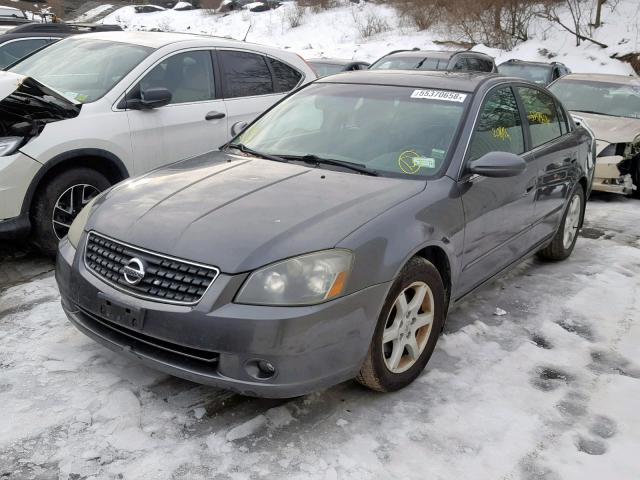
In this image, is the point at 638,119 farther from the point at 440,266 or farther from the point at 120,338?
the point at 120,338

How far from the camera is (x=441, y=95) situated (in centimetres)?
405

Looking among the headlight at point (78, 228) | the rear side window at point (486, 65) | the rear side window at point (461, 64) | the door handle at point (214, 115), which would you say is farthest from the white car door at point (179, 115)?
the rear side window at point (486, 65)

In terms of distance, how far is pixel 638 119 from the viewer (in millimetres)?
8453

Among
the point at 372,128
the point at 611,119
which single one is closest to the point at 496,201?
the point at 372,128

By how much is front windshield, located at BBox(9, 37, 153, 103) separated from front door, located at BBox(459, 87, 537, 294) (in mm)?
3065

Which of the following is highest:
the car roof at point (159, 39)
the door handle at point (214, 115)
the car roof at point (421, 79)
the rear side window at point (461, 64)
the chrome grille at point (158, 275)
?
the car roof at point (159, 39)

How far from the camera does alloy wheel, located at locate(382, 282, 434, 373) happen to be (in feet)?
10.4

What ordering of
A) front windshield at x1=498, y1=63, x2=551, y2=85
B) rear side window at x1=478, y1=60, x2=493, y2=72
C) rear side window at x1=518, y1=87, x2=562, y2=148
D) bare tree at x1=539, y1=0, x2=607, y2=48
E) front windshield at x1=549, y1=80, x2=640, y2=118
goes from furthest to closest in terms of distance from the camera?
bare tree at x1=539, y1=0, x2=607, y2=48 < front windshield at x1=498, y1=63, x2=551, y2=85 < rear side window at x1=478, y1=60, x2=493, y2=72 < front windshield at x1=549, y1=80, x2=640, y2=118 < rear side window at x1=518, y1=87, x2=562, y2=148

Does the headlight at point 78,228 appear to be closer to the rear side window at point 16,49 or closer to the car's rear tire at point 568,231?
the car's rear tire at point 568,231

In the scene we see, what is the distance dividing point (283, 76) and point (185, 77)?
4.01 feet

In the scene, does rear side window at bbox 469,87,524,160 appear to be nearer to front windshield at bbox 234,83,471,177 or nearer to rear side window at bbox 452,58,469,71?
front windshield at bbox 234,83,471,177

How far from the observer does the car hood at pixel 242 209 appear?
283cm

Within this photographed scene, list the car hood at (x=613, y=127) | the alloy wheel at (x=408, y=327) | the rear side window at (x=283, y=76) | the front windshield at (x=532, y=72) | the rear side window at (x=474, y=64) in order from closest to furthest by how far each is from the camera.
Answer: the alloy wheel at (x=408, y=327) → the rear side window at (x=283, y=76) → the car hood at (x=613, y=127) → the rear side window at (x=474, y=64) → the front windshield at (x=532, y=72)

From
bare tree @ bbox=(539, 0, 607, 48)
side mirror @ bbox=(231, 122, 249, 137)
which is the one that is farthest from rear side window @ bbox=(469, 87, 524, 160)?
bare tree @ bbox=(539, 0, 607, 48)
